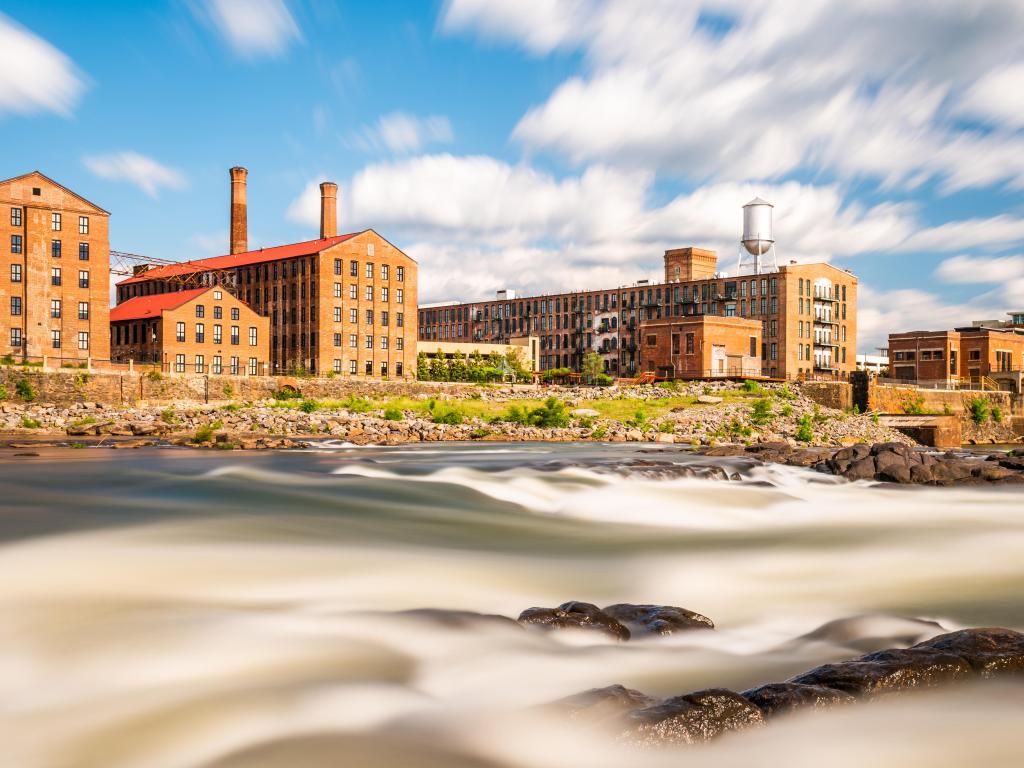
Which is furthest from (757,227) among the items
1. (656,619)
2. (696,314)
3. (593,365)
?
(656,619)

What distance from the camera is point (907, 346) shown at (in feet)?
350

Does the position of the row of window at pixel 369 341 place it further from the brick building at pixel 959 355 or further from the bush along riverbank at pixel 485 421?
the brick building at pixel 959 355

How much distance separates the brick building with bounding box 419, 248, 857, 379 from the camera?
9619 centimetres

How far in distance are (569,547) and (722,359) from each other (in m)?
69.6

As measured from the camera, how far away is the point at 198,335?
78625 millimetres

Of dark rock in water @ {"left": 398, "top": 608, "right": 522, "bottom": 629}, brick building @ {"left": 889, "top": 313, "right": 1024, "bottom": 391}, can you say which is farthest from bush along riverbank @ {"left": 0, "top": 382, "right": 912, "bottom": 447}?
brick building @ {"left": 889, "top": 313, "right": 1024, "bottom": 391}

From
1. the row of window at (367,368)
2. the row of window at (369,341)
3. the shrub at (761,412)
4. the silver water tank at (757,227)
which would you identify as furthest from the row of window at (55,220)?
the silver water tank at (757,227)

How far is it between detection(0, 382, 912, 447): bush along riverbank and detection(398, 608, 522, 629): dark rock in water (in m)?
25.8

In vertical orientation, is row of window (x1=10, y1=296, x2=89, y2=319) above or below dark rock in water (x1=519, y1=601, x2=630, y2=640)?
above

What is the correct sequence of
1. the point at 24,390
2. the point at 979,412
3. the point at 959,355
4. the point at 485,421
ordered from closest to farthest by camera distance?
1. the point at 485,421
2. the point at 24,390
3. the point at 979,412
4. the point at 959,355

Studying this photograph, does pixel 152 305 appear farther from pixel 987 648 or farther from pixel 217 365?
pixel 987 648

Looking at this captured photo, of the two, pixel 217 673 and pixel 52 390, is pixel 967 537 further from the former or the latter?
pixel 52 390

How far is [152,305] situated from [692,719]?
8637 cm

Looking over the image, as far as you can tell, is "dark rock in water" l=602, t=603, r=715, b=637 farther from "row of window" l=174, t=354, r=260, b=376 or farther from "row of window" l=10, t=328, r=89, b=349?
"row of window" l=10, t=328, r=89, b=349
